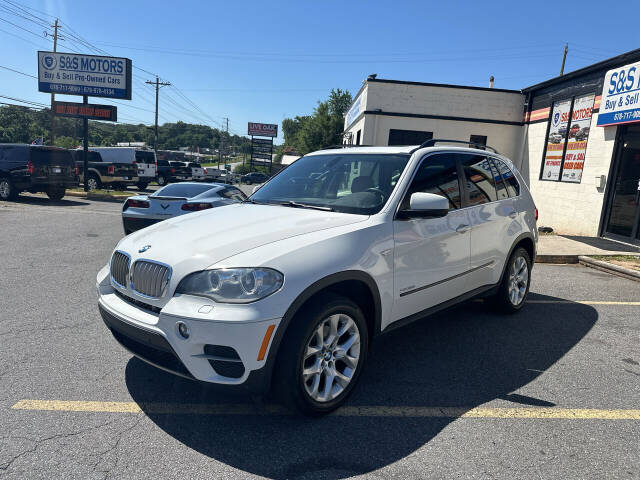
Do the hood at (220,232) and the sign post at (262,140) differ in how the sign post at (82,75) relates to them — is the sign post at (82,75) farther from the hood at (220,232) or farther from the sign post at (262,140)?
the sign post at (262,140)

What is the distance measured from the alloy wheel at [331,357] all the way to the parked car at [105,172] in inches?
875

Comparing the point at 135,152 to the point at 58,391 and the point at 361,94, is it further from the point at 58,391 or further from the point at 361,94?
the point at 58,391

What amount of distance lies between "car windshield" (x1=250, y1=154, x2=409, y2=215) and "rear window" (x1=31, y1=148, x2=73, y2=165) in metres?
14.4

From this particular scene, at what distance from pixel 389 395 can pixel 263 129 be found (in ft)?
266

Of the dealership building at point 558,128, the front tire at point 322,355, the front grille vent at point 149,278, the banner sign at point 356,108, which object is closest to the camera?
the front tire at point 322,355

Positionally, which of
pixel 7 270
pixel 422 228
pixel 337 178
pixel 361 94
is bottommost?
pixel 7 270

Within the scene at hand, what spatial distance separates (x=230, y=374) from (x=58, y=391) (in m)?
1.46

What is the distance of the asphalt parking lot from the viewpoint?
2488 mm

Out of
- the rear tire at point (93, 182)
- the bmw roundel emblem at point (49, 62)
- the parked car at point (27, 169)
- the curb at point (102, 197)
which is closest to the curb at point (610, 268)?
the parked car at point (27, 169)

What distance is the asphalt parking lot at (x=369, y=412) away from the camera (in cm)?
249

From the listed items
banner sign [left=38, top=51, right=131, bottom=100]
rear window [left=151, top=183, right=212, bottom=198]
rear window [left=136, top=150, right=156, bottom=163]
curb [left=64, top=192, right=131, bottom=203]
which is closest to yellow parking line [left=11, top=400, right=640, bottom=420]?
rear window [left=151, top=183, right=212, bottom=198]

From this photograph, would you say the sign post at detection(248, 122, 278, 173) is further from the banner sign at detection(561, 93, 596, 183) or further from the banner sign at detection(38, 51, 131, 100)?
the banner sign at detection(561, 93, 596, 183)

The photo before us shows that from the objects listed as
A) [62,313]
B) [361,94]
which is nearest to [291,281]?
[62,313]

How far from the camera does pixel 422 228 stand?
3.57 meters
